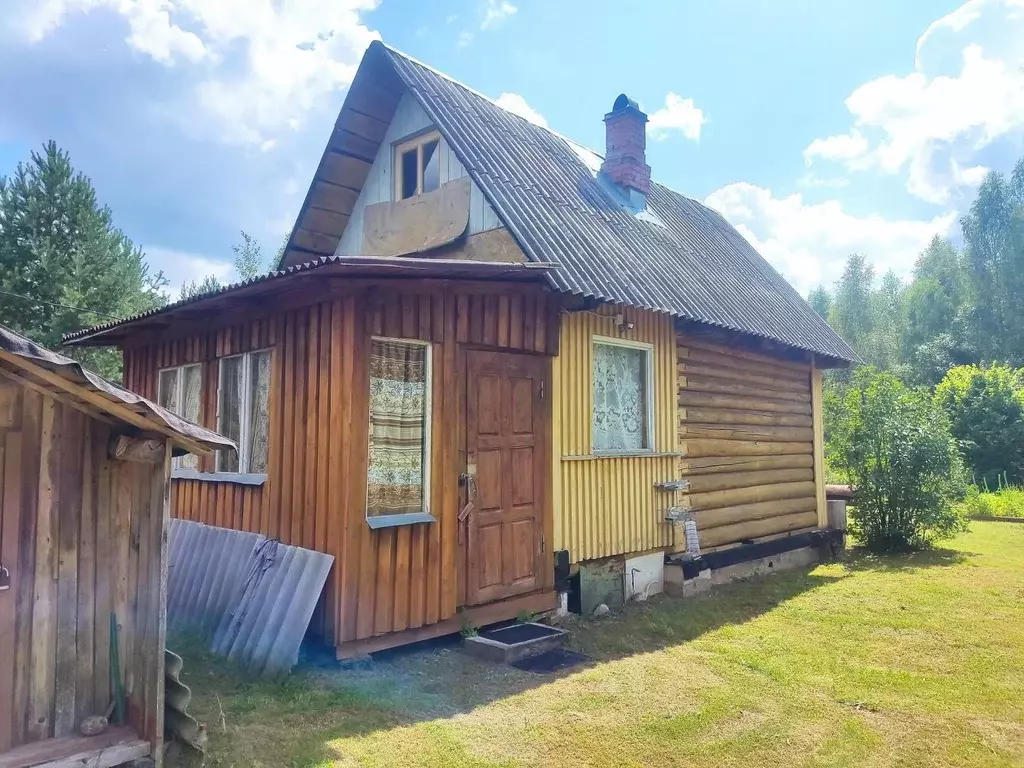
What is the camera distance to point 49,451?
11.1 ft

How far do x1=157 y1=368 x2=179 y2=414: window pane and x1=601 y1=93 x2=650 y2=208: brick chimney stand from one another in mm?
6889

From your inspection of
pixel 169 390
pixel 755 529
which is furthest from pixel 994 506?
pixel 169 390

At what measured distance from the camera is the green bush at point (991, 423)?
20500 millimetres

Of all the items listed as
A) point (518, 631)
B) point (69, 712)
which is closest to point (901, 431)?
point (518, 631)

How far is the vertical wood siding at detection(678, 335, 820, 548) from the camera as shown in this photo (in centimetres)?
914

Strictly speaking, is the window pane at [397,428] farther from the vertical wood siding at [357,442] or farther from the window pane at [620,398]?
the window pane at [620,398]

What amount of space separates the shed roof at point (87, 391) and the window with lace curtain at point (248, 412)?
10.2 feet

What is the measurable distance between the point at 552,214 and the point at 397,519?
4.17 meters

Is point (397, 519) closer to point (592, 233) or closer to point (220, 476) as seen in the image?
point (220, 476)

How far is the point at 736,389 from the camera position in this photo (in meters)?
10.1

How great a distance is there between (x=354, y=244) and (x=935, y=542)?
35.3 feet

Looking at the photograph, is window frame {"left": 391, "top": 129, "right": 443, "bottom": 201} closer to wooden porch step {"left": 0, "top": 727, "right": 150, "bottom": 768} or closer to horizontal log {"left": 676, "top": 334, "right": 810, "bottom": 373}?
horizontal log {"left": 676, "top": 334, "right": 810, "bottom": 373}

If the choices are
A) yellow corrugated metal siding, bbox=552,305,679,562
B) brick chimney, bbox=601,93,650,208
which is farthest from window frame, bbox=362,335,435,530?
brick chimney, bbox=601,93,650,208

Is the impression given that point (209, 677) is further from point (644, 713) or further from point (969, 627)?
point (969, 627)
